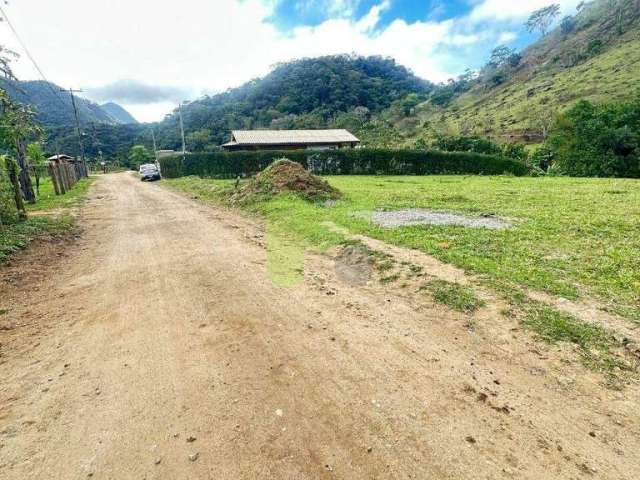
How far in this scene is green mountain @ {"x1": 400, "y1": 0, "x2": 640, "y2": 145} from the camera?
52594mm

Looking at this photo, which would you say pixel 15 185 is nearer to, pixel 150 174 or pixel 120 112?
pixel 150 174

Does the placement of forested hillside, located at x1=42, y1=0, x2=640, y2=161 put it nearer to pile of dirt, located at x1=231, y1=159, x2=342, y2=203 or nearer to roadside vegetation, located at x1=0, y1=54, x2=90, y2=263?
pile of dirt, located at x1=231, y1=159, x2=342, y2=203

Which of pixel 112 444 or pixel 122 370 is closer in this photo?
pixel 112 444

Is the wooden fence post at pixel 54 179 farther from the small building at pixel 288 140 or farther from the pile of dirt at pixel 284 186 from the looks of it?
the small building at pixel 288 140

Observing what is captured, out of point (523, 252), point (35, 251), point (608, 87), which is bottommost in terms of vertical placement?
point (35, 251)

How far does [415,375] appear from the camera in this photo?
3107 millimetres

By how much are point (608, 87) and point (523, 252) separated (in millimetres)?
63571

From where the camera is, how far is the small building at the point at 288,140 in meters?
35.2

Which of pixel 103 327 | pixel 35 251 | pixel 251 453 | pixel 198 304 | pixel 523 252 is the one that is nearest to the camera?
pixel 251 453

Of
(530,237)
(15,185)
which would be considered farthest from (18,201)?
(530,237)

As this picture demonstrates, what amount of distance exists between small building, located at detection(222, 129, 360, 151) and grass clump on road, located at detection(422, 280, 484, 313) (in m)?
31.3

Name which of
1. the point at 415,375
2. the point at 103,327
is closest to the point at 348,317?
A: the point at 415,375

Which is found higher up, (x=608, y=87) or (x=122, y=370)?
(x=608, y=87)

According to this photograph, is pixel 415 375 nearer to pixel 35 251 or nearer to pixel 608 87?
pixel 35 251
